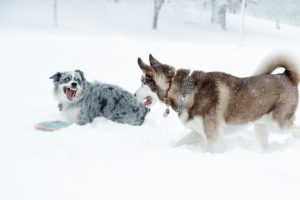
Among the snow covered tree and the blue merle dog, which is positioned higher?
the snow covered tree

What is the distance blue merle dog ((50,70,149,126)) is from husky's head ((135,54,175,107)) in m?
1.22

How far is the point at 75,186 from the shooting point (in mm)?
3684

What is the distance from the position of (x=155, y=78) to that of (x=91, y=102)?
170cm

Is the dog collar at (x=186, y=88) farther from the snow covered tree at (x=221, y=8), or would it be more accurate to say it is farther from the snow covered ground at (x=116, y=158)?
the snow covered tree at (x=221, y=8)

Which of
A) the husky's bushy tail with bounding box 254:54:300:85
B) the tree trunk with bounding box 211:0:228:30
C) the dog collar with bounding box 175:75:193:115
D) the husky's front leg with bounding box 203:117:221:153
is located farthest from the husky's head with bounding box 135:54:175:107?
the tree trunk with bounding box 211:0:228:30

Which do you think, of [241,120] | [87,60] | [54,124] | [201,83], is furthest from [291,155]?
[87,60]

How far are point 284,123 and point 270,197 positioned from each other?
2.39 meters

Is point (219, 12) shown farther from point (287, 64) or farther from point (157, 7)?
point (287, 64)

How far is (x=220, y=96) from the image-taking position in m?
5.46

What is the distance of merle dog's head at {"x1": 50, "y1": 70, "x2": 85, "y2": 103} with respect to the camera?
6.79 m

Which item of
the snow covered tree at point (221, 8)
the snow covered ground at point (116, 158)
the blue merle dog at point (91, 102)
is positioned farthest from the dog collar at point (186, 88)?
the snow covered tree at point (221, 8)

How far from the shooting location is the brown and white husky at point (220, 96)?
5.47 meters

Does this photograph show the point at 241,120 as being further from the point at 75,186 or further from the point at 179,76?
the point at 75,186

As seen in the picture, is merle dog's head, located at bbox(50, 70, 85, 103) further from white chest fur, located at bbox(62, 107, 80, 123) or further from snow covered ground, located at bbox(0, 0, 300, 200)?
snow covered ground, located at bbox(0, 0, 300, 200)
